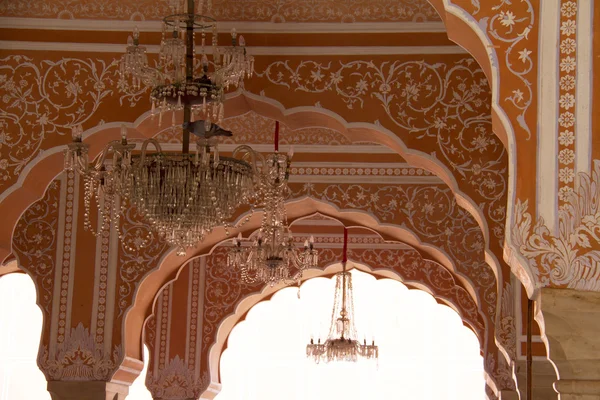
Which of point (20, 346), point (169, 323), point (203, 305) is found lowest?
point (20, 346)

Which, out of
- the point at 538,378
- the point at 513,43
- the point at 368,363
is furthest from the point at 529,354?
the point at 368,363

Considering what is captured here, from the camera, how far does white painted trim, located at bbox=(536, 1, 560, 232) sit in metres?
3.04

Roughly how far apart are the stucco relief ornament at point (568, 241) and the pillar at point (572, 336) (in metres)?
0.04

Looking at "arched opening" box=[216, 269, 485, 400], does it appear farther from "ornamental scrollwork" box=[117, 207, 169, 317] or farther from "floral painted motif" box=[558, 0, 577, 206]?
"floral painted motif" box=[558, 0, 577, 206]

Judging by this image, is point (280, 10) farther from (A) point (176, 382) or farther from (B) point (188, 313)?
(A) point (176, 382)

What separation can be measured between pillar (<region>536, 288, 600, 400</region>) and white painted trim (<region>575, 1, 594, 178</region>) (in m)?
0.37

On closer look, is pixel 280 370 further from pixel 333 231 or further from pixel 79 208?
pixel 79 208

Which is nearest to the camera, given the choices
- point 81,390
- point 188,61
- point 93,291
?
point 188,61

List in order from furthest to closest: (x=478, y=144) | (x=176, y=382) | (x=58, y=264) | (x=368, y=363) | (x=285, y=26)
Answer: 1. (x=368, y=363)
2. (x=176, y=382)
3. (x=58, y=264)
4. (x=285, y=26)
5. (x=478, y=144)

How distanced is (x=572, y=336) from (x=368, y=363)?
1020 centimetres

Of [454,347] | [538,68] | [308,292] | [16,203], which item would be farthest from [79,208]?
[454,347]

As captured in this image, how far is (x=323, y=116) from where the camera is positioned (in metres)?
5.56

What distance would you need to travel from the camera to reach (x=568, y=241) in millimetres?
3000

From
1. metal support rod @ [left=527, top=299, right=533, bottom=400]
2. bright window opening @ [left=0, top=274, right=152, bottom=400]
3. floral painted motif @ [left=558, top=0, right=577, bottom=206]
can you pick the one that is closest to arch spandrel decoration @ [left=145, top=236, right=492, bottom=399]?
metal support rod @ [left=527, top=299, right=533, bottom=400]
